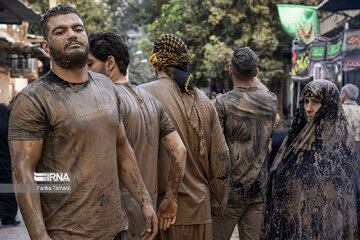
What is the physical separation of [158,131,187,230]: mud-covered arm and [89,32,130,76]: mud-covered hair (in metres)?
0.66

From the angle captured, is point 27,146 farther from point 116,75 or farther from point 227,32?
point 227,32

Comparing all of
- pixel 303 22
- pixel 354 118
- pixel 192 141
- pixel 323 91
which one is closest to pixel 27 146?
pixel 192 141

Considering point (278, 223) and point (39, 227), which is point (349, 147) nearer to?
point (278, 223)

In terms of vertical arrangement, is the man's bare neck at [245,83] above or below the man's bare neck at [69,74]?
below

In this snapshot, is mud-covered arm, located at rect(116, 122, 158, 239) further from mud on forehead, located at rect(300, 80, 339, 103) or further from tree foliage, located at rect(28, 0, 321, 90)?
tree foliage, located at rect(28, 0, 321, 90)

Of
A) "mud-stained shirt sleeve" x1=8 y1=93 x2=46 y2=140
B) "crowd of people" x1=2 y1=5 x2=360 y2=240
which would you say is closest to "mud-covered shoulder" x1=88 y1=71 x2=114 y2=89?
"crowd of people" x1=2 y1=5 x2=360 y2=240

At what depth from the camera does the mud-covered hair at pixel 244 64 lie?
17.2 feet

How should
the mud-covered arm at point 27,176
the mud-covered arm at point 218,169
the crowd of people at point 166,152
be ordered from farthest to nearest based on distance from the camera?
the mud-covered arm at point 218,169 → the crowd of people at point 166,152 → the mud-covered arm at point 27,176

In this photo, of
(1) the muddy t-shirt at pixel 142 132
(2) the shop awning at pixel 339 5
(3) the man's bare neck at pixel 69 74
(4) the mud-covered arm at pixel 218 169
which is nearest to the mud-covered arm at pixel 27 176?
(3) the man's bare neck at pixel 69 74

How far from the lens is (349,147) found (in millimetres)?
4672

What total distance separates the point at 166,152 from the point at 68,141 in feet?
4.48

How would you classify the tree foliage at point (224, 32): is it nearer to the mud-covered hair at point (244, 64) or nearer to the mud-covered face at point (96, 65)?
the mud-covered hair at point (244, 64)

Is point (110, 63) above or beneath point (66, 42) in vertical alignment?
beneath

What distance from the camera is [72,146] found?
105 inches
